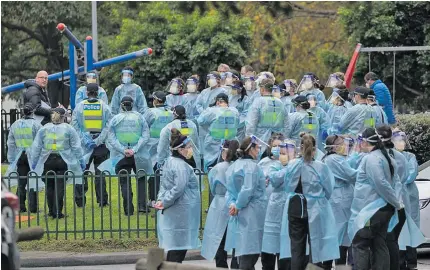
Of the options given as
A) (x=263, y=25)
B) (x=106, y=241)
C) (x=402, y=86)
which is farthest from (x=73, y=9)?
(x=106, y=241)

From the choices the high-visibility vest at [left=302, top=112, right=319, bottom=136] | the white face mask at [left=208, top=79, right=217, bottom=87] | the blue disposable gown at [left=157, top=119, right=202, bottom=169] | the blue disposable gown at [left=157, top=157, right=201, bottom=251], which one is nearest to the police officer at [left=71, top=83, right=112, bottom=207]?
the blue disposable gown at [left=157, top=119, right=202, bottom=169]

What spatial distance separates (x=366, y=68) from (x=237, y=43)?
328 cm

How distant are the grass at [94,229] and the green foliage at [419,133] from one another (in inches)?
224

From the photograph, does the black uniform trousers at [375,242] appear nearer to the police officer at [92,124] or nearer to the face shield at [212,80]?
the police officer at [92,124]

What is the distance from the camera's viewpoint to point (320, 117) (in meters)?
19.3

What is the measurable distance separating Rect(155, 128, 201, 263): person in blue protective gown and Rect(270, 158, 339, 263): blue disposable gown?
1081mm

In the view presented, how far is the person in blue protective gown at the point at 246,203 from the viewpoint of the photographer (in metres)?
13.3

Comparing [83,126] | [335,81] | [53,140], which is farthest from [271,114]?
[53,140]

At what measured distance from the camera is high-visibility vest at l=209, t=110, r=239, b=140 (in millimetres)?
18328

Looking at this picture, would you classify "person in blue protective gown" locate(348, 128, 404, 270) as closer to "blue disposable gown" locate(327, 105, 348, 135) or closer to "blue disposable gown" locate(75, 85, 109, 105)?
"blue disposable gown" locate(327, 105, 348, 135)

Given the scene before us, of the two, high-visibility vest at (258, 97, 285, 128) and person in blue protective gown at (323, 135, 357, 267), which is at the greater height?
high-visibility vest at (258, 97, 285, 128)

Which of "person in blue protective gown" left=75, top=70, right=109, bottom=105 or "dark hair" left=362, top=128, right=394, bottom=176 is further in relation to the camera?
"person in blue protective gown" left=75, top=70, right=109, bottom=105

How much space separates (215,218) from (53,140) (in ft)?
16.0

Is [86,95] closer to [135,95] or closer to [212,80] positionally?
[135,95]
